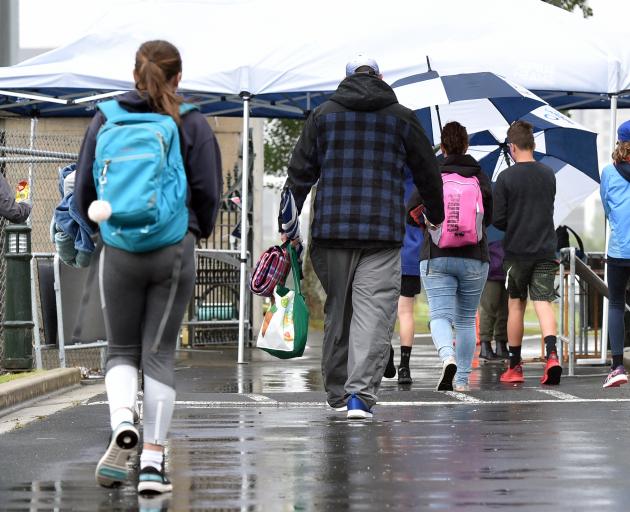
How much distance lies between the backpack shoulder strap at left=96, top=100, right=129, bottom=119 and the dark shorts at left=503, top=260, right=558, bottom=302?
19.4 ft

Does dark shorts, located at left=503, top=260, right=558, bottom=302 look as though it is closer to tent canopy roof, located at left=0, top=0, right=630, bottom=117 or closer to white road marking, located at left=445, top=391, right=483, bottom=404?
white road marking, located at left=445, top=391, right=483, bottom=404

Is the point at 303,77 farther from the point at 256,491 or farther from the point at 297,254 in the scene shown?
the point at 256,491

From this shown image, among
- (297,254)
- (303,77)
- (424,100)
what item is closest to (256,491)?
(297,254)

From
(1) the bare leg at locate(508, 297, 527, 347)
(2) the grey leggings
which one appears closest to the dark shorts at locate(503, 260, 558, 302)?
(1) the bare leg at locate(508, 297, 527, 347)

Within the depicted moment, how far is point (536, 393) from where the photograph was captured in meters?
10.9

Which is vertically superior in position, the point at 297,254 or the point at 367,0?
the point at 367,0

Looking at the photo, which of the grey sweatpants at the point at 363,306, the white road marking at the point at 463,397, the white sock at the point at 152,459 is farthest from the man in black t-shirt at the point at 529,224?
the white sock at the point at 152,459

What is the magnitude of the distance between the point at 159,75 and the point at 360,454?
6.78ft

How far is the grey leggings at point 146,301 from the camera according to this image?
6.04m

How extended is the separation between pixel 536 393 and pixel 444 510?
549 cm

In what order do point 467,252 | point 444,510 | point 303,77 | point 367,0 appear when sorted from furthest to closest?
point 367,0, point 303,77, point 467,252, point 444,510

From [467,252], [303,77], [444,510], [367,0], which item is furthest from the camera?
[367,0]

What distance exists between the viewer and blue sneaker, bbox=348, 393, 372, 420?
8.59m

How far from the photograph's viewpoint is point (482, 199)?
10539mm
